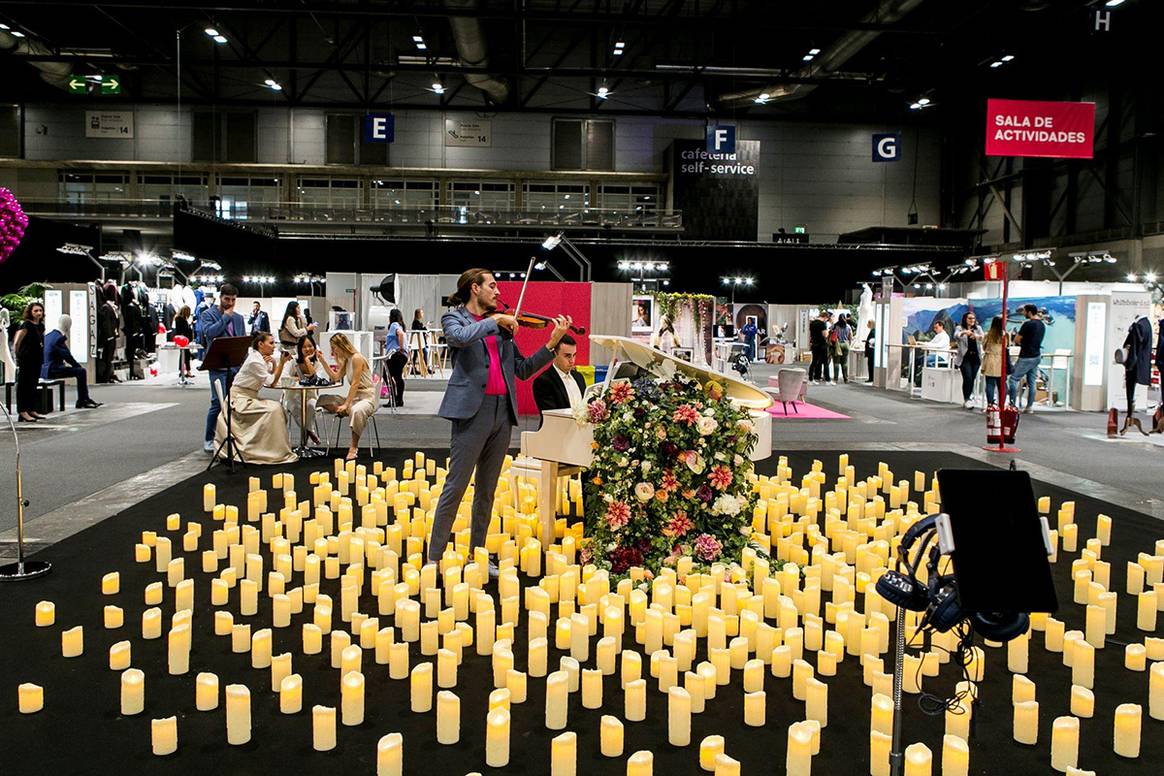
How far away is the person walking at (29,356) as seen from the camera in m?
10.5

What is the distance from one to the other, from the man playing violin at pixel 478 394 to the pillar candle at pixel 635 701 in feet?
5.22

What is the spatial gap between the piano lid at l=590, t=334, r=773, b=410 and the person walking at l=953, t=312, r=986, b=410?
9256mm

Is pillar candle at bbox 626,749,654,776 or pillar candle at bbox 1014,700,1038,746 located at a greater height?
pillar candle at bbox 626,749,654,776

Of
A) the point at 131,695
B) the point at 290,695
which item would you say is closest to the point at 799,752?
the point at 290,695

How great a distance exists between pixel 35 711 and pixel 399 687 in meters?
1.24

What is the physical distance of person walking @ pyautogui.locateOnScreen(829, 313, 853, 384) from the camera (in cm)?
2025

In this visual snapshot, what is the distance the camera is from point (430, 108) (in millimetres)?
31922

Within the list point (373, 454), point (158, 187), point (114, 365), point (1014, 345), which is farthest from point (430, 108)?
point (373, 454)

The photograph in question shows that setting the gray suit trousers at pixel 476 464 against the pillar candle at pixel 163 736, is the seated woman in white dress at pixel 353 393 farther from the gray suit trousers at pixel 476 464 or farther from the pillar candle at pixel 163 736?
the pillar candle at pixel 163 736

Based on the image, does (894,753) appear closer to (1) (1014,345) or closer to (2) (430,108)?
(1) (1014,345)

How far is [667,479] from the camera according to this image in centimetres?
451

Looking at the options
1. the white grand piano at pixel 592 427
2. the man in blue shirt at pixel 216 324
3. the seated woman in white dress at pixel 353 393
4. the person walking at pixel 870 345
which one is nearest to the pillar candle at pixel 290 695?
the white grand piano at pixel 592 427

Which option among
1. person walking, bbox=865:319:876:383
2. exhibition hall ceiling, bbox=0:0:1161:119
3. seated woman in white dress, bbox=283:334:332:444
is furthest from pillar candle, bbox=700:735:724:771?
exhibition hall ceiling, bbox=0:0:1161:119

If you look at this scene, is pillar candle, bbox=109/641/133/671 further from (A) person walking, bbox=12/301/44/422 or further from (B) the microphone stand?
(A) person walking, bbox=12/301/44/422
